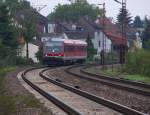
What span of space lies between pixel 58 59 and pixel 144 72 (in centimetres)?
Answer: 2107

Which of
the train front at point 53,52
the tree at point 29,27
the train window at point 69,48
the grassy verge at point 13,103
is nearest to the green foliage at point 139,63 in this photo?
the train front at point 53,52

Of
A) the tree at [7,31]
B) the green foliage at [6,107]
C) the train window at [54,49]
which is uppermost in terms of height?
the tree at [7,31]

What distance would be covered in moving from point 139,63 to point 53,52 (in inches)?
761

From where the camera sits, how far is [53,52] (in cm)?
6362

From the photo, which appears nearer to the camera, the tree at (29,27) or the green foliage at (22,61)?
the green foliage at (22,61)

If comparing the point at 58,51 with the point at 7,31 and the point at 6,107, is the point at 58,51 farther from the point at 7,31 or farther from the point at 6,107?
the point at 6,107

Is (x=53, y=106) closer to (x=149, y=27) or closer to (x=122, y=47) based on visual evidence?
(x=122, y=47)

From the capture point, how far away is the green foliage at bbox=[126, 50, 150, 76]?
4344 centimetres

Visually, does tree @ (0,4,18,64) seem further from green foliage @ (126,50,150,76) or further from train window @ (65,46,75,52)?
green foliage @ (126,50,150,76)

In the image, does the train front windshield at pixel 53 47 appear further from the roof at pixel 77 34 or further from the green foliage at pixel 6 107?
the roof at pixel 77 34

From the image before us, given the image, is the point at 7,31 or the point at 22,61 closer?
the point at 7,31

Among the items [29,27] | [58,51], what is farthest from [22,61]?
[29,27]

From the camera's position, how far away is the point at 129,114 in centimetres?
1677

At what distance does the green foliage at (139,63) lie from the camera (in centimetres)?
4344
